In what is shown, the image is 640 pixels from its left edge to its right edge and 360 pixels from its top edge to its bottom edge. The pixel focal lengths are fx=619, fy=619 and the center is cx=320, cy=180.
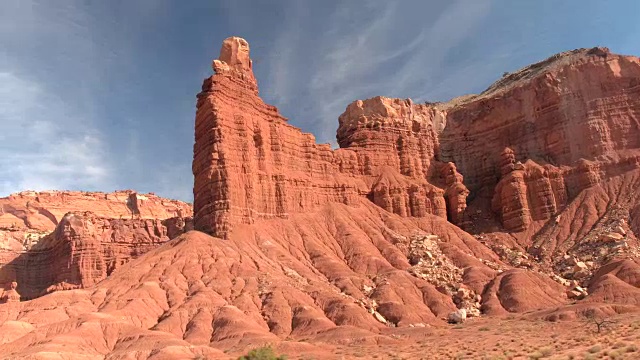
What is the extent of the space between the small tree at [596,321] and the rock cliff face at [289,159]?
4041 cm

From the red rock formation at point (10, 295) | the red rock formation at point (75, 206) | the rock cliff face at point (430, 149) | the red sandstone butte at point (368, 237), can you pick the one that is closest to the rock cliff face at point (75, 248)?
the red sandstone butte at point (368, 237)

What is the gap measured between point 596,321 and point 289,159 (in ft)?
165

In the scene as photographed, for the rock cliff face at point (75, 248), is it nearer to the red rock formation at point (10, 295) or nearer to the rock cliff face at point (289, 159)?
the red rock formation at point (10, 295)

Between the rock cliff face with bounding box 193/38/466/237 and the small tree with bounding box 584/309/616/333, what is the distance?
4041 centimetres

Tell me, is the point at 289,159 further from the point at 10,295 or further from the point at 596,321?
the point at 596,321

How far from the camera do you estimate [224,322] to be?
2173 inches

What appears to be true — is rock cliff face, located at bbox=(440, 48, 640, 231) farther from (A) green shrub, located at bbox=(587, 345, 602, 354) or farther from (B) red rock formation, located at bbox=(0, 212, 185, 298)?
(A) green shrub, located at bbox=(587, 345, 602, 354)

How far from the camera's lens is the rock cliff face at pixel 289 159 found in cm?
7750

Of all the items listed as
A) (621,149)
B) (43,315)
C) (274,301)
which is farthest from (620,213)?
(43,315)

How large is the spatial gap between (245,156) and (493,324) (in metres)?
38.2

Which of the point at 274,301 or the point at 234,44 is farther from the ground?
the point at 234,44

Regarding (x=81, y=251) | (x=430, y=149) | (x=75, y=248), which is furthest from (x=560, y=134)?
(x=75, y=248)

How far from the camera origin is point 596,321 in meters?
47.1

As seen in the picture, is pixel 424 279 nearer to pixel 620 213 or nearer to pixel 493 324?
pixel 493 324
